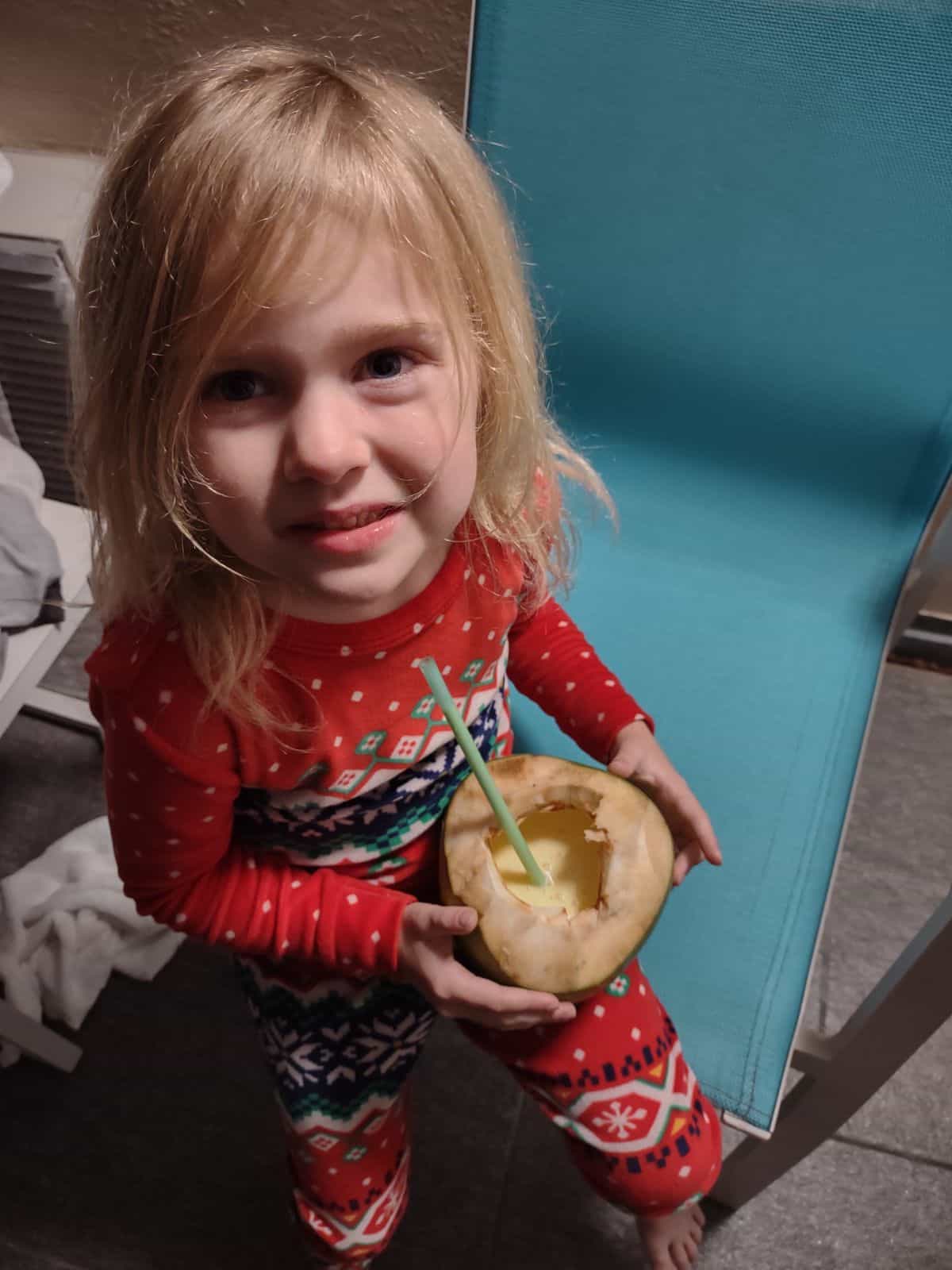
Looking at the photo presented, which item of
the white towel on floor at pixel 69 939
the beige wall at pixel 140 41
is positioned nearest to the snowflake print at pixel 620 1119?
the white towel on floor at pixel 69 939

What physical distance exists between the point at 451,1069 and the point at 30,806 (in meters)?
0.58

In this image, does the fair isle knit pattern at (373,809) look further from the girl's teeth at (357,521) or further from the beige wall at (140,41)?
the beige wall at (140,41)

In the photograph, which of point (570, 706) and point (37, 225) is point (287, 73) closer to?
point (570, 706)

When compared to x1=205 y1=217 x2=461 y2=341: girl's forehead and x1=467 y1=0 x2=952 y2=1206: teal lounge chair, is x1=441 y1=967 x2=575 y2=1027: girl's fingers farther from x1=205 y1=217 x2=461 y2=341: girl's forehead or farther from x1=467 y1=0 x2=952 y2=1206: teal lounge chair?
x1=205 y1=217 x2=461 y2=341: girl's forehead

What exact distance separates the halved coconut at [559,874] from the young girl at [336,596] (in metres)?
0.02

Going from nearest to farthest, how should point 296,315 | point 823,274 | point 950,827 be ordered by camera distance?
1. point 296,315
2. point 823,274
3. point 950,827

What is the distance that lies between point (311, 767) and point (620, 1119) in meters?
0.31

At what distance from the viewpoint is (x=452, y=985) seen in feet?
1.82

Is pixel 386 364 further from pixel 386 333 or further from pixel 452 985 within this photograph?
pixel 452 985

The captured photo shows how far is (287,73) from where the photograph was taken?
16.3 inches

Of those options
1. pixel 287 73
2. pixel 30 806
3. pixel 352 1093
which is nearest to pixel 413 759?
pixel 352 1093

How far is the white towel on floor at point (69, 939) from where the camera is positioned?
973mm

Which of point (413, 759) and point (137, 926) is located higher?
point (413, 759)

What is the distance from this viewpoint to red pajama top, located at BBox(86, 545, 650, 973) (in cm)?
50
